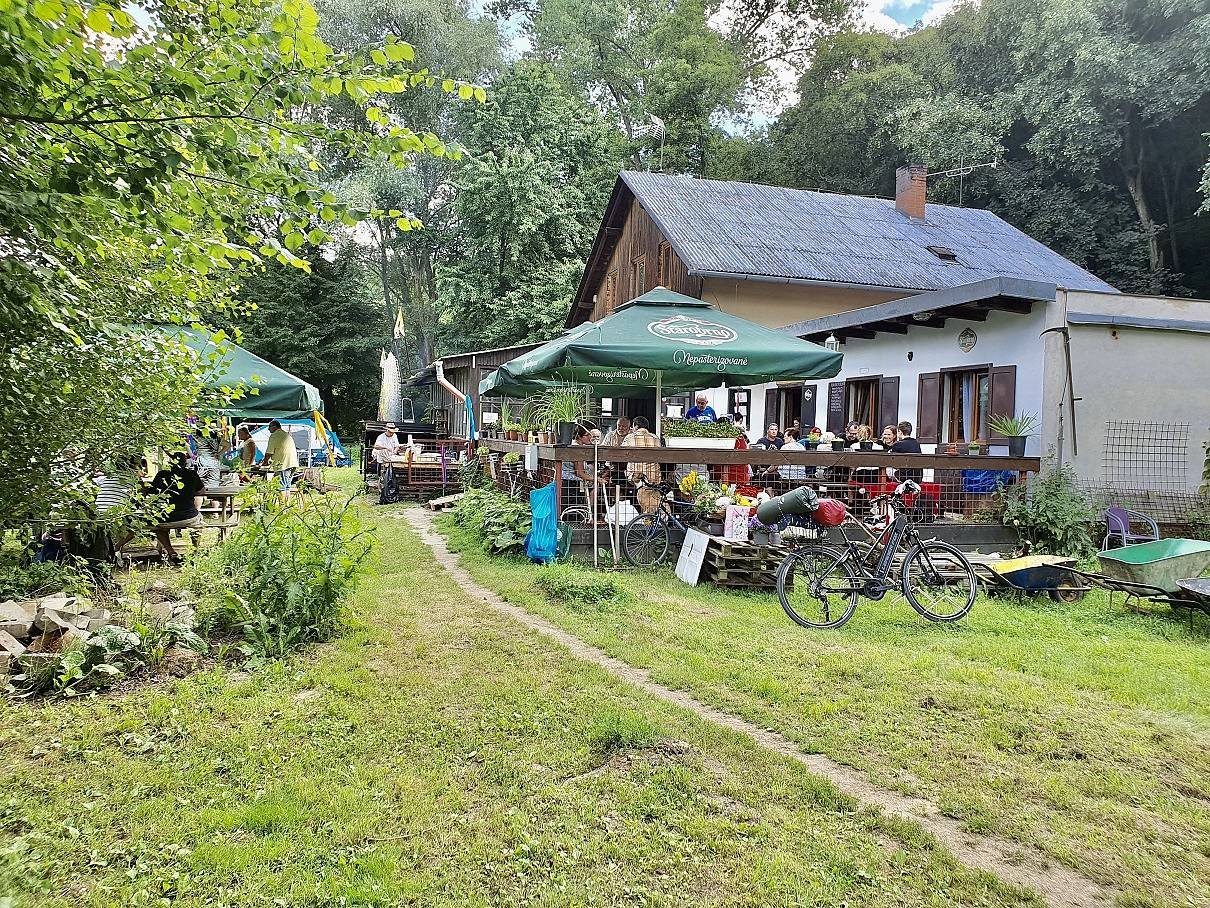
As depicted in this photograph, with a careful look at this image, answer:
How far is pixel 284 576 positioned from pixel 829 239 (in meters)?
18.3

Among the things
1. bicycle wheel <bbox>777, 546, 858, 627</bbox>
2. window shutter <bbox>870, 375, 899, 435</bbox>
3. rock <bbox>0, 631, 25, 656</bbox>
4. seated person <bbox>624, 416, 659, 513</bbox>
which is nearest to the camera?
rock <bbox>0, 631, 25, 656</bbox>

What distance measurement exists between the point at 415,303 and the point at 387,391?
56.9ft

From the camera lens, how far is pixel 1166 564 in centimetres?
725

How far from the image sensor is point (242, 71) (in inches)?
119

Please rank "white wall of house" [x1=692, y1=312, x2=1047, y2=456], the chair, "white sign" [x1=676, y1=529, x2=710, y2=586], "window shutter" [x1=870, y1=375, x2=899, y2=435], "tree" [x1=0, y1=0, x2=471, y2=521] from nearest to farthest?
"tree" [x1=0, y1=0, x2=471, y2=521] → "white sign" [x1=676, y1=529, x2=710, y2=586] → the chair → "white wall of house" [x1=692, y1=312, x2=1047, y2=456] → "window shutter" [x1=870, y1=375, x2=899, y2=435]

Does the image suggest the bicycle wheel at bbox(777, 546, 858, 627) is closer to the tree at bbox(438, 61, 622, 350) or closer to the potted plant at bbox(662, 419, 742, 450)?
the potted plant at bbox(662, 419, 742, 450)

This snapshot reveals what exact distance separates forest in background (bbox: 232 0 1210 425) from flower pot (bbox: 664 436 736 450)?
14.3m

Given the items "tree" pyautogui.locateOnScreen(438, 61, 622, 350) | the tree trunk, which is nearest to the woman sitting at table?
"tree" pyautogui.locateOnScreen(438, 61, 622, 350)

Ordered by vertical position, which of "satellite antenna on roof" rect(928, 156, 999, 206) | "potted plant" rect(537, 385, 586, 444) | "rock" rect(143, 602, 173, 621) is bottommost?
"rock" rect(143, 602, 173, 621)

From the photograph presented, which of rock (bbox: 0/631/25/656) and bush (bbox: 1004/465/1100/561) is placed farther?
bush (bbox: 1004/465/1100/561)

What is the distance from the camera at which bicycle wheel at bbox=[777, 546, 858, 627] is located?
6684 millimetres

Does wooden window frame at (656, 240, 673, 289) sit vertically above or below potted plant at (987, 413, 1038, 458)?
above

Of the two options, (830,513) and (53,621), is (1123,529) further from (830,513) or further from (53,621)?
(53,621)

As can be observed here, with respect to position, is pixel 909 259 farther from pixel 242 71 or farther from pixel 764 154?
pixel 242 71
